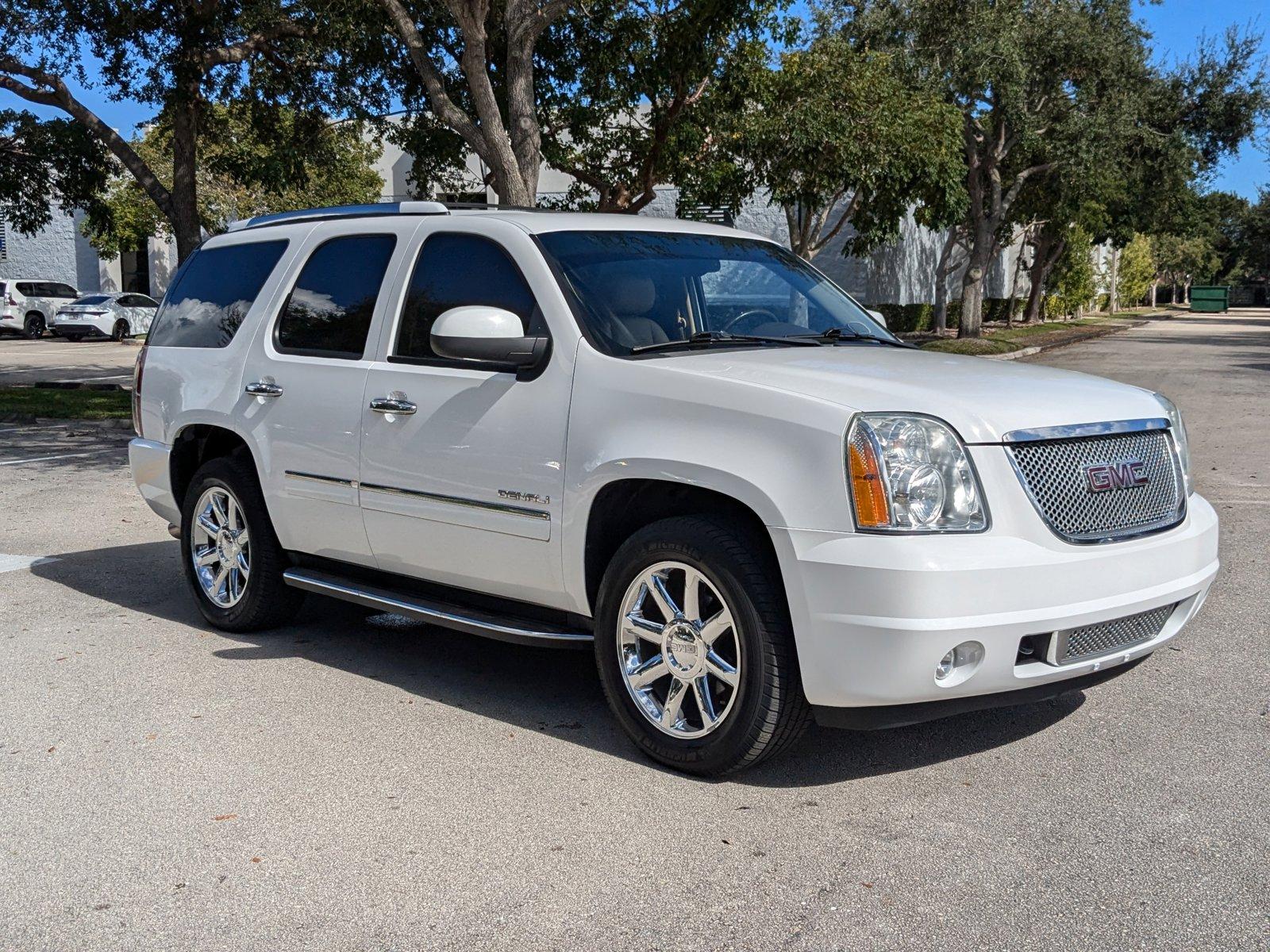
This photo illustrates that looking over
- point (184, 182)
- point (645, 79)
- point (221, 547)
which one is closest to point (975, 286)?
point (645, 79)

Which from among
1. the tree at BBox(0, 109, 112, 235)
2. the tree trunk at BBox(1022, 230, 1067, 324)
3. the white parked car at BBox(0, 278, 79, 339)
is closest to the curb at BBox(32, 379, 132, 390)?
the tree at BBox(0, 109, 112, 235)

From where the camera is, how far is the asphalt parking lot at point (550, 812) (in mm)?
3480

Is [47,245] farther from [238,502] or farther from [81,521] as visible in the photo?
[238,502]

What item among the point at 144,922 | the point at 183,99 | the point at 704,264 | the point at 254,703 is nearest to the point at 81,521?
the point at 254,703

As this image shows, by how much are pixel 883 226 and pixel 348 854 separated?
75.7 ft

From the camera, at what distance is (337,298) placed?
19.7ft

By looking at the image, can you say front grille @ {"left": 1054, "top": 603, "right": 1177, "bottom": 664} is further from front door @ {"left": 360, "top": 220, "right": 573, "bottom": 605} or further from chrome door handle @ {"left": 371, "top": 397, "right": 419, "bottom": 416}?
chrome door handle @ {"left": 371, "top": 397, "right": 419, "bottom": 416}

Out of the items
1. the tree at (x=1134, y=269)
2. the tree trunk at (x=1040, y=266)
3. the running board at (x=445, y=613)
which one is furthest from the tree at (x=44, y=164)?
the tree at (x=1134, y=269)

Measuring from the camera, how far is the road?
2514 cm

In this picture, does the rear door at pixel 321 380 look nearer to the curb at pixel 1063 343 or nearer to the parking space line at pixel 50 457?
the parking space line at pixel 50 457

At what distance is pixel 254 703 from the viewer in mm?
5414

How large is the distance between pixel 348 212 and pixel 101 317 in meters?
37.7

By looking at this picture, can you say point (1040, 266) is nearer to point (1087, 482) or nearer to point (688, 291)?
point (688, 291)

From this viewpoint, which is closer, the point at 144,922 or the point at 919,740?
the point at 144,922
